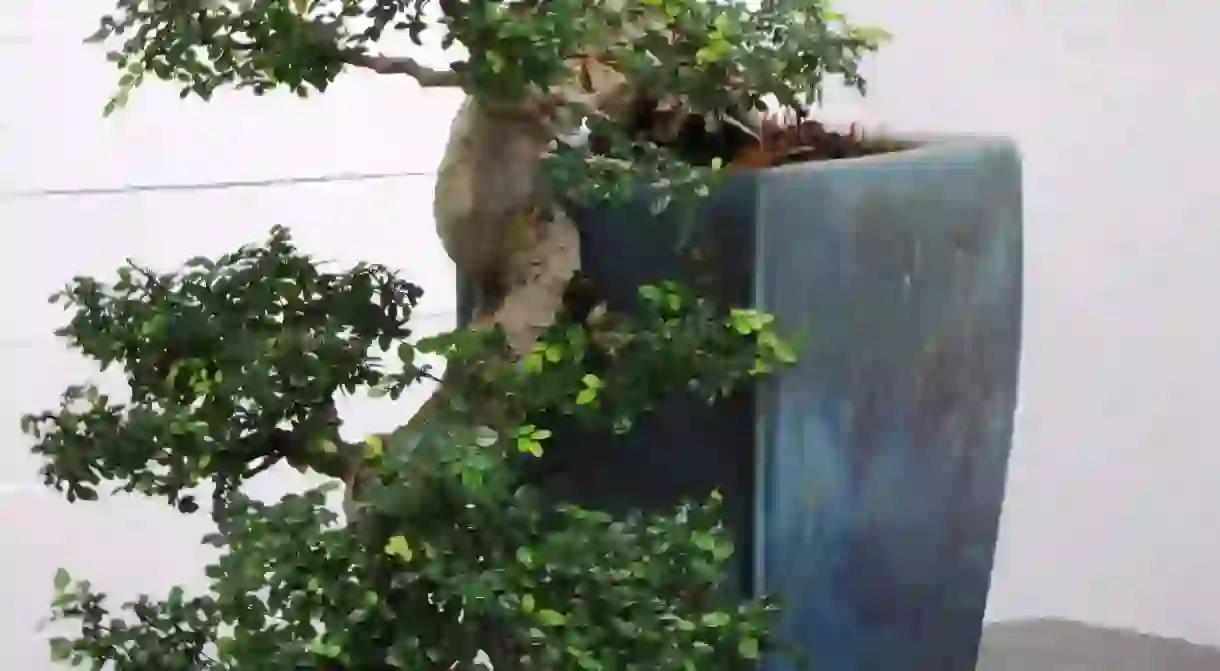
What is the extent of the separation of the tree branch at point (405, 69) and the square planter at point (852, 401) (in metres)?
0.14

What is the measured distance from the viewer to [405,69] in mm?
739

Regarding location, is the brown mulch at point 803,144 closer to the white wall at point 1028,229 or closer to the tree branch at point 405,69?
the tree branch at point 405,69

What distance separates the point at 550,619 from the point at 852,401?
0.76 feet

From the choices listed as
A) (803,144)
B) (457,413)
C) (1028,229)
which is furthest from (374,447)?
(1028,229)

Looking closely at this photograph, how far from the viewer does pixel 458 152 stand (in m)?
0.80

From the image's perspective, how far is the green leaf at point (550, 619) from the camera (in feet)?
2.17

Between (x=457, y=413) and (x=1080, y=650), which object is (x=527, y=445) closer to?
(x=457, y=413)

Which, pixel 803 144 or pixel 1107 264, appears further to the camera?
pixel 1107 264

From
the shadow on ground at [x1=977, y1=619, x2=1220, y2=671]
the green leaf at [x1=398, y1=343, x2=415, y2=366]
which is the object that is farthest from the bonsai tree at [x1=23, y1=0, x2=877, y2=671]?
the shadow on ground at [x1=977, y1=619, x2=1220, y2=671]

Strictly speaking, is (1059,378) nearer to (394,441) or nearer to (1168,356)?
(1168,356)

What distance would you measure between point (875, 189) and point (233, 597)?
40cm

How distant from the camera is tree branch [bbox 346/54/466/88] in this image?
2.26 feet

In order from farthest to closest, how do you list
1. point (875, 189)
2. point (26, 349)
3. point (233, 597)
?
point (26, 349), point (875, 189), point (233, 597)

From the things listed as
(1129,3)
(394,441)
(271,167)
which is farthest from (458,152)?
(1129,3)
